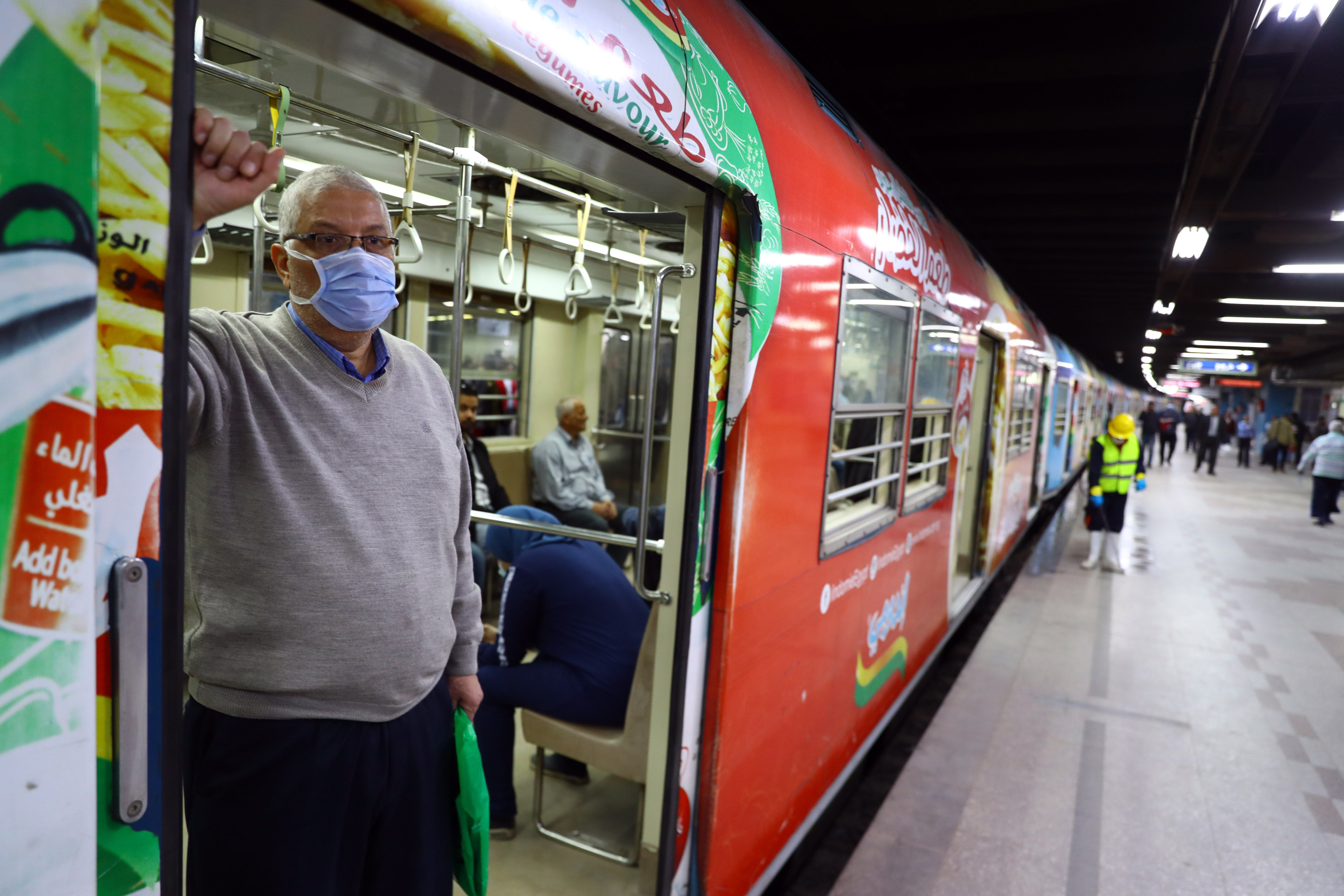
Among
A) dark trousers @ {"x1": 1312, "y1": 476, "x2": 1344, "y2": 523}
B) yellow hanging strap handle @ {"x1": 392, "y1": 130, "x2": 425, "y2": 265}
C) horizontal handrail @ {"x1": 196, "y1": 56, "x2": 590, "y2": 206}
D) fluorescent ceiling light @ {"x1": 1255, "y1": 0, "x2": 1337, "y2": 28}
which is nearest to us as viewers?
horizontal handrail @ {"x1": 196, "y1": 56, "x2": 590, "y2": 206}

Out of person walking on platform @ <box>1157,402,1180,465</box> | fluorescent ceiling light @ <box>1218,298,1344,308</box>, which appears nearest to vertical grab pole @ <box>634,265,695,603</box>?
fluorescent ceiling light @ <box>1218,298,1344,308</box>

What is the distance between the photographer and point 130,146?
797 mm

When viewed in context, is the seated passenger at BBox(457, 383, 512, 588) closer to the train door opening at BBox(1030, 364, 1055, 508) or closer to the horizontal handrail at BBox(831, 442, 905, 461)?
the horizontal handrail at BBox(831, 442, 905, 461)

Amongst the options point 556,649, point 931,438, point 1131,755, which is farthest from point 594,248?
point 1131,755

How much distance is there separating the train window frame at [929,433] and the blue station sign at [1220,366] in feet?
66.0

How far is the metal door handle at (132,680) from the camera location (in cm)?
83

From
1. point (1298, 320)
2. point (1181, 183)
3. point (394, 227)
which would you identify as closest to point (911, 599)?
point (1181, 183)

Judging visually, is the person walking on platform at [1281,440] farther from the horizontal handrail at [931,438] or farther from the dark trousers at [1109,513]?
the horizontal handrail at [931,438]

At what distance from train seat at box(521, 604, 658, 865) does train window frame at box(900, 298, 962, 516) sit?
1.39 meters

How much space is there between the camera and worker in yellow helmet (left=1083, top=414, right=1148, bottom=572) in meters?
7.46

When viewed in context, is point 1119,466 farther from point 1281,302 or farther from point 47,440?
point 47,440

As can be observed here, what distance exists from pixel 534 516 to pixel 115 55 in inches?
83.9

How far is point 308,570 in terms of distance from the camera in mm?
1241

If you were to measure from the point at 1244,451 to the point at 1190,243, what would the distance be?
67.5 feet
